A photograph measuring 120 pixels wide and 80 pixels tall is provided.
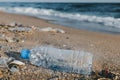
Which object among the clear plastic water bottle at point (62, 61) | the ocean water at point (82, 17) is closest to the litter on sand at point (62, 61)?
the clear plastic water bottle at point (62, 61)

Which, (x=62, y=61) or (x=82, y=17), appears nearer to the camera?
(x=62, y=61)

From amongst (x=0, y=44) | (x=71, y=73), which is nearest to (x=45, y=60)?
(x=71, y=73)

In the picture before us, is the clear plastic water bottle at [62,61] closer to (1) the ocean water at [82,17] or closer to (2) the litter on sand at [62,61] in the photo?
(2) the litter on sand at [62,61]

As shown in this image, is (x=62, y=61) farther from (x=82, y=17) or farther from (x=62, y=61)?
(x=82, y=17)

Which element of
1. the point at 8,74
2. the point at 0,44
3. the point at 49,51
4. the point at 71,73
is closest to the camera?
the point at 8,74

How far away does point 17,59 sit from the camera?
4.44 metres

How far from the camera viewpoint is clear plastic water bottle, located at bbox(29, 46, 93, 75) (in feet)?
13.7

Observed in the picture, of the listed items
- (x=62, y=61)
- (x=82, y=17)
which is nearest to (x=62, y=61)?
(x=62, y=61)

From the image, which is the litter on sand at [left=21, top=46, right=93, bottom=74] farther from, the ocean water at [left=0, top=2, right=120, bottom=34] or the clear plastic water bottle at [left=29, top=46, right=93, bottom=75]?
the ocean water at [left=0, top=2, right=120, bottom=34]

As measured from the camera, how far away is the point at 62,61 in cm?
436

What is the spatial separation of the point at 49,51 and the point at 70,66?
53 cm

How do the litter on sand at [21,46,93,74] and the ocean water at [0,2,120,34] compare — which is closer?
the litter on sand at [21,46,93,74]

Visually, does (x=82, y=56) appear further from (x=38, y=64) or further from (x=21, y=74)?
(x=21, y=74)

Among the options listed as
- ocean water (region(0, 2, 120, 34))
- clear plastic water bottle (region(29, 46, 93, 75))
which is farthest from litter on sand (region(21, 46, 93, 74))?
ocean water (region(0, 2, 120, 34))
